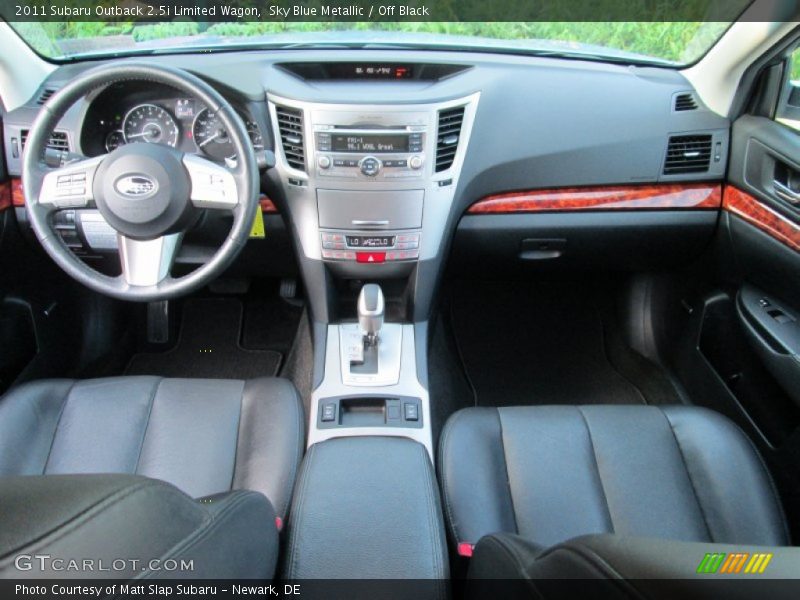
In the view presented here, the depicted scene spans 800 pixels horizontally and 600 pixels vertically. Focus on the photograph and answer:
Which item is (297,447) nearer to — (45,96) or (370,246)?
(370,246)

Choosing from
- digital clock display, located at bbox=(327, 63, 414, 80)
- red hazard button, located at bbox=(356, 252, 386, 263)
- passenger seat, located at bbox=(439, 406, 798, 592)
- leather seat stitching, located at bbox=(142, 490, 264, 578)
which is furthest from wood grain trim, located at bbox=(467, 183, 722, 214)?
leather seat stitching, located at bbox=(142, 490, 264, 578)

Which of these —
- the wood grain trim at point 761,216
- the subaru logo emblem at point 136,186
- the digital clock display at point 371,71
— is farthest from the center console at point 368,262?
the wood grain trim at point 761,216

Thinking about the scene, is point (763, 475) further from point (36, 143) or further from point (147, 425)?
point (36, 143)

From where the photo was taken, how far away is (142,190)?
144 cm

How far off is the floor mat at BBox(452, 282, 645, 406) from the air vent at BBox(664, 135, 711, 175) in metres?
0.81

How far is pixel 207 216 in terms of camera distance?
1719 mm

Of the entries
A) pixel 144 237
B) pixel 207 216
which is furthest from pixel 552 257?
pixel 144 237

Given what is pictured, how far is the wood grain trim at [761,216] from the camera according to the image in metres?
1.64

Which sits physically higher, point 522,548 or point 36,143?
point 36,143

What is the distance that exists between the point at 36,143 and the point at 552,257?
5.18 feet

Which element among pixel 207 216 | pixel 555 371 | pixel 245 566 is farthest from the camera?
pixel 555 371

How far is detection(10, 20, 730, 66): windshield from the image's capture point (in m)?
1.90

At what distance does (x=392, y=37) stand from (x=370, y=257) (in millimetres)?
705

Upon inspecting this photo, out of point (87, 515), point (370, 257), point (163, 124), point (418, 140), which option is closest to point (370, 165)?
point (418, 140)
